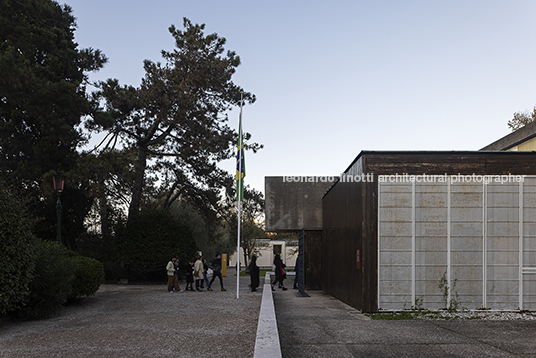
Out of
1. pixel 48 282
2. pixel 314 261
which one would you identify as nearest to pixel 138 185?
pixel 314 261

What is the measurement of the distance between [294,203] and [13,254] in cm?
1663

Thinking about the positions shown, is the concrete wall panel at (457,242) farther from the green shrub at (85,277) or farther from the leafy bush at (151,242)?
the leafy bush at (151,242)

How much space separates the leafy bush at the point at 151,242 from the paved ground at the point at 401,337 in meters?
16.1

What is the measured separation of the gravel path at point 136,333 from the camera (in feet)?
22.0

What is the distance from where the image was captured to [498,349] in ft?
22.1

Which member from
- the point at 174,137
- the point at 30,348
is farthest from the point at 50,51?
the point at 30,348

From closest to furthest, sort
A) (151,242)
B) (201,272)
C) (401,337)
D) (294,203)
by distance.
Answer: (401,337) → (201,272) → (294,203) → (151,242)

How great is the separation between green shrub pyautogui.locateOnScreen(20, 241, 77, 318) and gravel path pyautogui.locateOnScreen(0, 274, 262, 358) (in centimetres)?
30

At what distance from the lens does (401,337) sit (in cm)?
777

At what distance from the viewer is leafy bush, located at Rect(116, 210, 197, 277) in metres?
25.1

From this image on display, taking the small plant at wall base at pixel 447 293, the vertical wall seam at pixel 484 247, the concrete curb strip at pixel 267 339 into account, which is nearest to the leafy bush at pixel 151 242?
the concrete curb strip at pixel 267 339

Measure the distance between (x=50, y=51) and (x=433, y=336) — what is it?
2384cm

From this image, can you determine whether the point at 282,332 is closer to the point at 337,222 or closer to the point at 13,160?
the point at 337,222

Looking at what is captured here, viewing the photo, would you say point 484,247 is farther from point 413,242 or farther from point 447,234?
point 413,242
